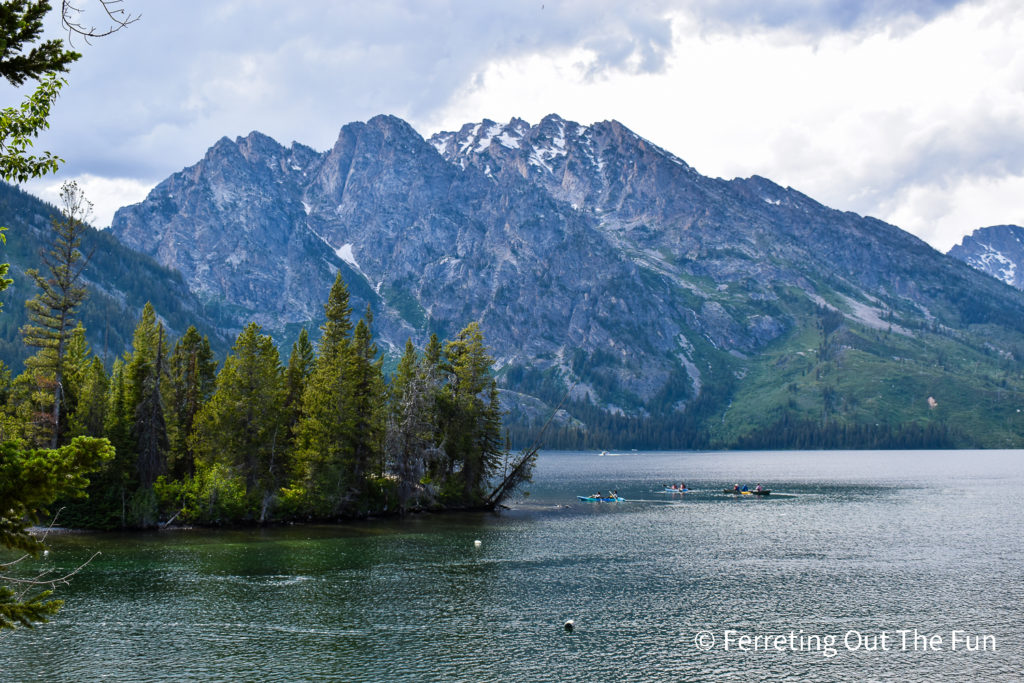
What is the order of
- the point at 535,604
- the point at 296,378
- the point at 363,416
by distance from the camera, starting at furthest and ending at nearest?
the point at 296,378, the point at 363,416, the point at 535,604

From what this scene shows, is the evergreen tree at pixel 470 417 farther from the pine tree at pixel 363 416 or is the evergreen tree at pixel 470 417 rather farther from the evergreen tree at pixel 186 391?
the evergreen tree at pixel 186 391

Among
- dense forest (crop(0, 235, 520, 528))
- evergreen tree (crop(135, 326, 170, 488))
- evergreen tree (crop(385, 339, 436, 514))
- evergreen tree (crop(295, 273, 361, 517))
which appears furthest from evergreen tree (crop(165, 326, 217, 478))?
evergreen tree (crop(385, 339, 436, 514))

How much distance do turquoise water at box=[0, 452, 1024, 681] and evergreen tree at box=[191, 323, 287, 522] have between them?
27.8 feet

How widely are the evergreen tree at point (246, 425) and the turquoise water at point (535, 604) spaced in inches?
334

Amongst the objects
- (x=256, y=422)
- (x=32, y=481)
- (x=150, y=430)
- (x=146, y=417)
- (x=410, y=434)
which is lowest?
(x=410, y=434)

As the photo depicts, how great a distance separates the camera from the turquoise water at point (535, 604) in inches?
1693

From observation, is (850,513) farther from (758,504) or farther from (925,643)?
(925,643)

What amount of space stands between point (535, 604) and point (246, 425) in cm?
5764

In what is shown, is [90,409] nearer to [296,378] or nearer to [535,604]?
[296,378]

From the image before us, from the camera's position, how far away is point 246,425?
9894cm

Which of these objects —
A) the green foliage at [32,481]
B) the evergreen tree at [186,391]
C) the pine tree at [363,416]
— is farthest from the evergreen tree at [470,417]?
the green foliage at [32,481]

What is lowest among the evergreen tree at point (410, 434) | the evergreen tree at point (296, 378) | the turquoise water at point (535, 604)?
the turquoise water at point (535, 604)

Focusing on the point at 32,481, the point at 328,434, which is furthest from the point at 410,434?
the point at 32,481

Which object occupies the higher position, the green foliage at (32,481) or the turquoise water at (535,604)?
the green foliage at (32,481)
